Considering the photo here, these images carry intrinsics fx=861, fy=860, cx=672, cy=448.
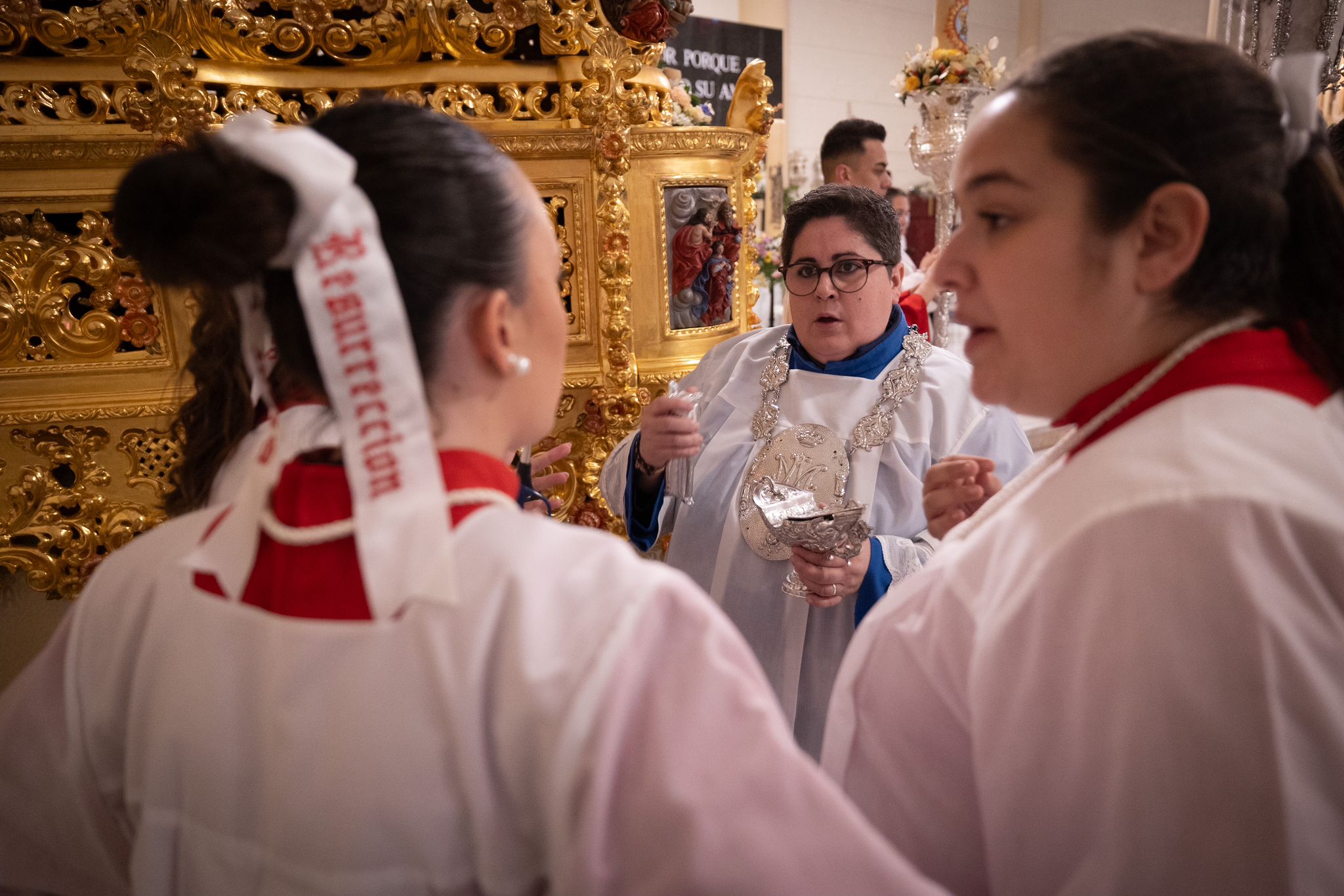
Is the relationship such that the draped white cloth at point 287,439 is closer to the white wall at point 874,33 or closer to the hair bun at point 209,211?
the hair bun at point 209,211

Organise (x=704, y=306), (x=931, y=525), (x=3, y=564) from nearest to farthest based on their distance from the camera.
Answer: (x=931, y=525), (x=3, y=564), (x=704, y=306)

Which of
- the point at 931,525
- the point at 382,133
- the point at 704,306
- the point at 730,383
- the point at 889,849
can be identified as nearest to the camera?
the point at 889,849

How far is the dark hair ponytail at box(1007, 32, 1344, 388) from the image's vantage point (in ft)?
3.45

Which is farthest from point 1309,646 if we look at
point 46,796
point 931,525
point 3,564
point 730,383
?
point 3,564

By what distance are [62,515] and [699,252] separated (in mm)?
2474

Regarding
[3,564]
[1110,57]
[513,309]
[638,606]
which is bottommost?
[3,564]

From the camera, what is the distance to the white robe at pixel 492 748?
2.59ft

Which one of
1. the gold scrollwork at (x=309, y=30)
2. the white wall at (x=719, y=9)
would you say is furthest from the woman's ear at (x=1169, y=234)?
the white wall at (x=719, y=9)

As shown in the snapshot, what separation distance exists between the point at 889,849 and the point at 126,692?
0.91m

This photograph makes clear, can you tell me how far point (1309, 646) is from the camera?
892 millimetres

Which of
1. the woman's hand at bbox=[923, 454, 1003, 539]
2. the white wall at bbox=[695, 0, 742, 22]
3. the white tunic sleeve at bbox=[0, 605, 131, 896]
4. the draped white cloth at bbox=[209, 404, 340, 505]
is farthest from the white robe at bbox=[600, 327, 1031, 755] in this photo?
the white wall at bbox=[695, 0, 742, 22]

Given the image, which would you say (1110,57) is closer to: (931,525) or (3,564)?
(931,525)

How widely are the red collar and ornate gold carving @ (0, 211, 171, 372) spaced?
3078 millimetres

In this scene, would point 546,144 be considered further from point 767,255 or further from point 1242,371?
point 767,255
